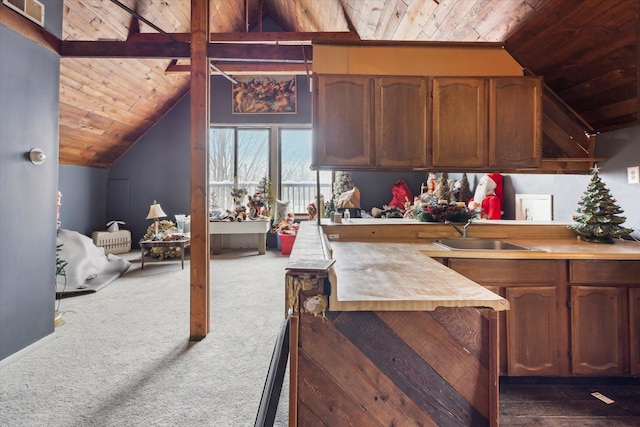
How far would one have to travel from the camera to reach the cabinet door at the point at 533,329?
2.02 m

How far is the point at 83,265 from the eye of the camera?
4352 mm

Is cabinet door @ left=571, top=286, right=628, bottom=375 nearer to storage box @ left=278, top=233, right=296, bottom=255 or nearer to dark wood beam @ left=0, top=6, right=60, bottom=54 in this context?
dark wood beam @ left=0, top=6, right=60, bottom=54

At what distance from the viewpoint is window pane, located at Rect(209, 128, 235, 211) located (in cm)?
725

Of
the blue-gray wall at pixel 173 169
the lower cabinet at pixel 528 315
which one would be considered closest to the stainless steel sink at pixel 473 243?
Answer: the lower cabinet at pixel 528 315

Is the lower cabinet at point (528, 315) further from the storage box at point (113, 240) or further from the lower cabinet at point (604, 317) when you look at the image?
the storage box at point (113, 240)

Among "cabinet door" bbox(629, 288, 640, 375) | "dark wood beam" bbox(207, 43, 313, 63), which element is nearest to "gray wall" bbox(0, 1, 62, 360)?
"dark wood beam" bbox(207, 43, 313, 63)

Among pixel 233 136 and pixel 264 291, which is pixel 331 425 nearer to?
pixel 264 291

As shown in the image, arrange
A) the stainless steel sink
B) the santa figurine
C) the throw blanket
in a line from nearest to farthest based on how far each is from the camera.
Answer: the stainless steel sink, the santa figurine, the throw blanket

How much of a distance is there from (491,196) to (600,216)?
1.30 meters

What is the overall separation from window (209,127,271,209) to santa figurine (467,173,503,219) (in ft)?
15.5

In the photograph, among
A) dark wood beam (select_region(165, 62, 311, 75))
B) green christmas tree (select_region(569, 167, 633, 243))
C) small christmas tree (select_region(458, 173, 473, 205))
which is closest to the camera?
green christmas tree (select_region(569, 167, 633, 243))

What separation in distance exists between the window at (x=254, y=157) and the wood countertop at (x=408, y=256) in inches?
182

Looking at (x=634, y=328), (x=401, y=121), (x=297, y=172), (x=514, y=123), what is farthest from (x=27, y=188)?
(x=297, y=172)

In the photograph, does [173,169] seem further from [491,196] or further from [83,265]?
[491,196]
